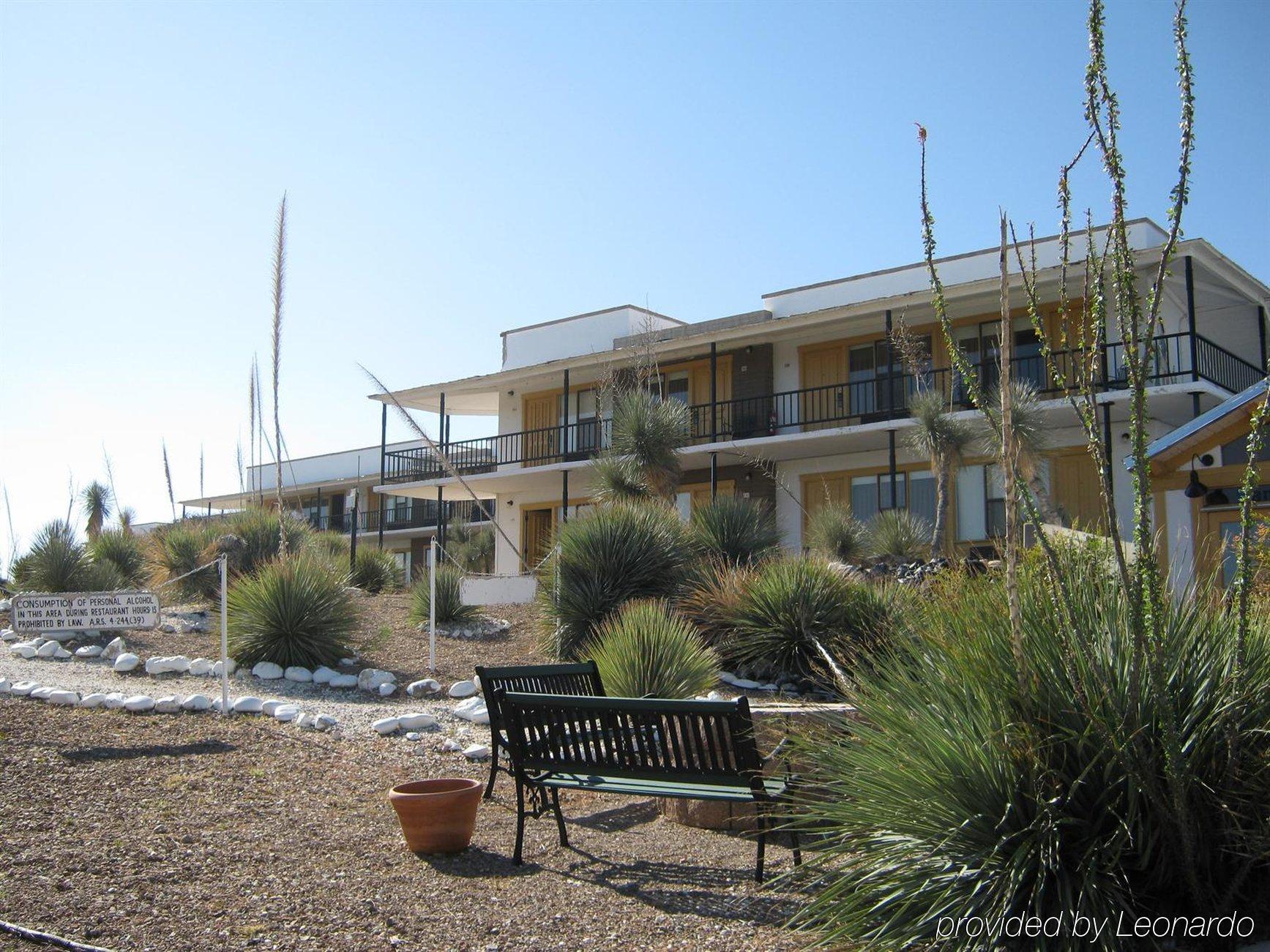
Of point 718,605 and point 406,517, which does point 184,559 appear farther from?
point 406,517

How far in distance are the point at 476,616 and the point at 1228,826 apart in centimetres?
1374

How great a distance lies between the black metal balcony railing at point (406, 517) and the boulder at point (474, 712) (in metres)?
26.5

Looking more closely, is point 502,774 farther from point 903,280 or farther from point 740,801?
point 903,280

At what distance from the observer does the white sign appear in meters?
9.62

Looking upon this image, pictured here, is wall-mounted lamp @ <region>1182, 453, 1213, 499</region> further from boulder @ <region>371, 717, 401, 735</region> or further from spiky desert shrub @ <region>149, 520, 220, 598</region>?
spiky desert shrub @ <region>149, 520, 220, 598</region>

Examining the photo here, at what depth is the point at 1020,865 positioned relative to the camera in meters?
3.59

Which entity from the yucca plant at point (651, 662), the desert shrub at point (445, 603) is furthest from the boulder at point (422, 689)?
the desert shrub at point (445, 603)

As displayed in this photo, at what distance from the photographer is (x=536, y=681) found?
273 inches

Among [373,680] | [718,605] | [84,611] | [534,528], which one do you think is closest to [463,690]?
[373,680]

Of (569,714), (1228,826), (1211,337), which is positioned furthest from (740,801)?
(1211,337)

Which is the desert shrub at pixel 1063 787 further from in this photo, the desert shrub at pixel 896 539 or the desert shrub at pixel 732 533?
the desert shrub at pixel 896 539

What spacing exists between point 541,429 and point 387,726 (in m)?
17.3

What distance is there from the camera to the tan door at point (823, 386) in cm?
2297

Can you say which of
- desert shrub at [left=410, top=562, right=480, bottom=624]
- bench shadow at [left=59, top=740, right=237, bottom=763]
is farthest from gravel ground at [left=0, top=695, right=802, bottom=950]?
desert shrub at [left=410, top=562, right=480, bottom=624]
